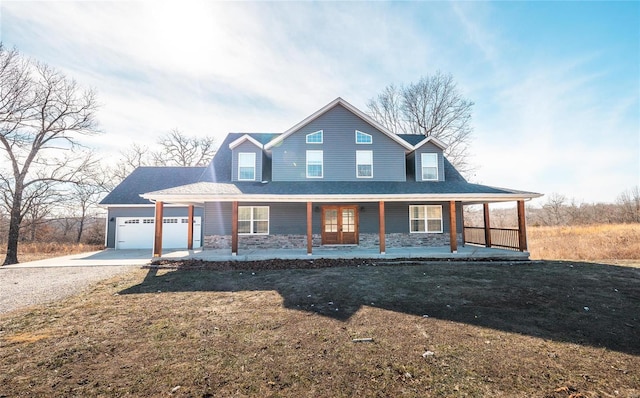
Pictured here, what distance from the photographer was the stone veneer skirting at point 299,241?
13.4m

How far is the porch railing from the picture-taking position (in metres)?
12.8

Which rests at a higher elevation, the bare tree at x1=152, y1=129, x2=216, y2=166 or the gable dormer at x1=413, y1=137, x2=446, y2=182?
the bare tree at x1=152, y1=129, x2=216, y2=166

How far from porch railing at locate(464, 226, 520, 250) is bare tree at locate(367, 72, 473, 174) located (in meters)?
10.2

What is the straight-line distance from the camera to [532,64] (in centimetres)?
1218

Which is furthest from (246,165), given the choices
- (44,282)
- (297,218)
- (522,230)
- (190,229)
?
(522,230)

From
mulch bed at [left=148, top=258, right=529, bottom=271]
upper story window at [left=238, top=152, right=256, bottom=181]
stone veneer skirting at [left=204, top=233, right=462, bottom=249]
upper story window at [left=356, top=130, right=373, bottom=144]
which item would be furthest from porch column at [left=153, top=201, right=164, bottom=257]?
upper story window at [left=356, top=130, right=373, bottom=144]

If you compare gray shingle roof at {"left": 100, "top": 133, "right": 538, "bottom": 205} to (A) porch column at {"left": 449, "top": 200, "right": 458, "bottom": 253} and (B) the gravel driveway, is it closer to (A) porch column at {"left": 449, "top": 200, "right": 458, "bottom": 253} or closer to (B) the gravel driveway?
(A) porch column at {"left": 449, "top": 200, "right": 458, "bottom": 253}

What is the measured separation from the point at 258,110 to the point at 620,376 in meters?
18.3

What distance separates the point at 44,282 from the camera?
792 centimetres

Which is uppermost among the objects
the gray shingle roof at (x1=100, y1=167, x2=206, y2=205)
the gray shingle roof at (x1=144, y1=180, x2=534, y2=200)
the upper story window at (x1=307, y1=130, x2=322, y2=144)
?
the upper story window at (x1=307, y1=130, x2=322, y2=144)

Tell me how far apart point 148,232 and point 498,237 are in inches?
800

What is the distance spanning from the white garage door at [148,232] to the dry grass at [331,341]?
958 cm

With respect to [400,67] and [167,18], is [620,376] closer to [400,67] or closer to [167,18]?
[167,18]

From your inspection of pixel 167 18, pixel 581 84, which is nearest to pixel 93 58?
pixel 167 18
